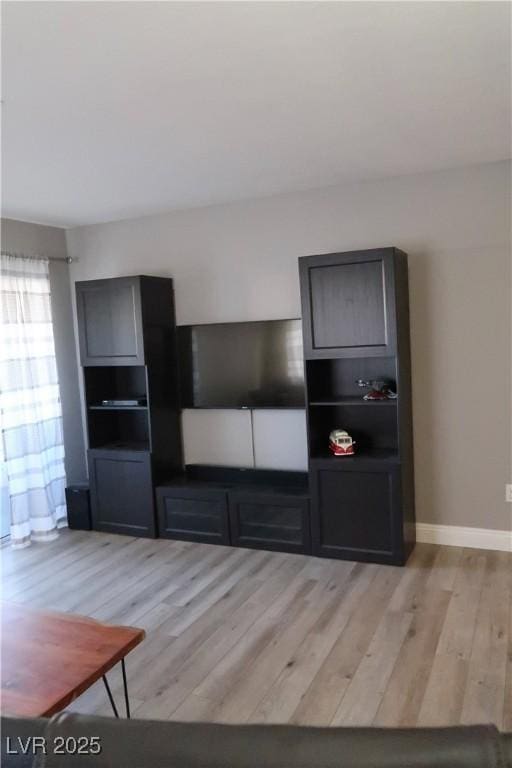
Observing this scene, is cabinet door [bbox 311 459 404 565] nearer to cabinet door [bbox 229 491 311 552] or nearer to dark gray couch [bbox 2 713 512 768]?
cabinet door [bbox 229 491 311 552]

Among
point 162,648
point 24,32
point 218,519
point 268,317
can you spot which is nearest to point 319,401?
point 268,317

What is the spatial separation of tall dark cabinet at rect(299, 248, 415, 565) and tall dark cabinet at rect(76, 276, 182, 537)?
126 centimetres

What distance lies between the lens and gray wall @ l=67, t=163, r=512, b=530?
3732mm

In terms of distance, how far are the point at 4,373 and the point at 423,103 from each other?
3.41 metres

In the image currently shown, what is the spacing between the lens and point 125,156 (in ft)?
10.4

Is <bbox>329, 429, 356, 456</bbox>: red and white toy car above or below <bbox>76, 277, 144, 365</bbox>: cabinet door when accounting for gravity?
below

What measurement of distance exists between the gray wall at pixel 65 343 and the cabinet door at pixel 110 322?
47cm

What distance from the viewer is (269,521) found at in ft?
13.5

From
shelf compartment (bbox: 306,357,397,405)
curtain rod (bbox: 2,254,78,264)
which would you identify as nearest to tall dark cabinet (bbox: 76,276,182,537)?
curtain rod (bbox: 2,254,78,264)

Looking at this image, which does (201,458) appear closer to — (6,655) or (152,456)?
(152,456)

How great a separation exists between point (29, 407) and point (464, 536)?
131 inches

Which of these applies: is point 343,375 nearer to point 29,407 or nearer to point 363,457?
point 363,457

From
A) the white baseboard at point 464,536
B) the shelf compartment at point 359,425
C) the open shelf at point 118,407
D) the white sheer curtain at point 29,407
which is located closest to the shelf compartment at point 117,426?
the open shelf at point 118,407

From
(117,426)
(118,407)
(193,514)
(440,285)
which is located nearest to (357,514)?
(193,514)
